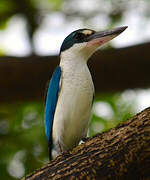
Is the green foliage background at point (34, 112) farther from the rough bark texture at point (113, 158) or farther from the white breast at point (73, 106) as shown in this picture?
the rough bark texture at point (113, 158)

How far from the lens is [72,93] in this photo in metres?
3.94

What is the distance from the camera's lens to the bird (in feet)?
13.0

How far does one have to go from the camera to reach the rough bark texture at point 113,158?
10.6ft

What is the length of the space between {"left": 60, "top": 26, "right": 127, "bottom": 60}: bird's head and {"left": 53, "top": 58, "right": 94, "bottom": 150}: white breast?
0.49ft

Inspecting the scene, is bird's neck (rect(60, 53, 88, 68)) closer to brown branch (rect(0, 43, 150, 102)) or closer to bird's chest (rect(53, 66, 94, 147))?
bird's chest (rect(53, 66, 94, 147))

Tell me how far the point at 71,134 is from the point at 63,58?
0.70 m

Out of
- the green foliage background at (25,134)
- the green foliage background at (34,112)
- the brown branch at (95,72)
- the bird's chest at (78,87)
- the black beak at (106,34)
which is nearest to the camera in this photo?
the bird's chest at (78,87)

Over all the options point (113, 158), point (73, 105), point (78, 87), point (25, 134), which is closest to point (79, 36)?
point (78, 87)

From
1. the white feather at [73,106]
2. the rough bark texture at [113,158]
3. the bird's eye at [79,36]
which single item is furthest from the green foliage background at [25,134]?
the rough bark texture at [113,158]

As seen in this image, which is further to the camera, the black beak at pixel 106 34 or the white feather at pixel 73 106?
the black beak at pixel 106 34

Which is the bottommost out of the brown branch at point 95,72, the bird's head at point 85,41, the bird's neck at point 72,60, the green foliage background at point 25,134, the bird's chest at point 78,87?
the green foliage background at point 25,134

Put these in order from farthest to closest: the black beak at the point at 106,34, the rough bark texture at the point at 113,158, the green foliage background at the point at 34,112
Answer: the green foliage background at the point at 34,112, the black beak at the point at 106,34, the rough bark texture at the point at 113,158

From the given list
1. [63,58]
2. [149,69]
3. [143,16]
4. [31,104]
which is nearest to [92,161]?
[63,58]

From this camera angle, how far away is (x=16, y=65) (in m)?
6.36
